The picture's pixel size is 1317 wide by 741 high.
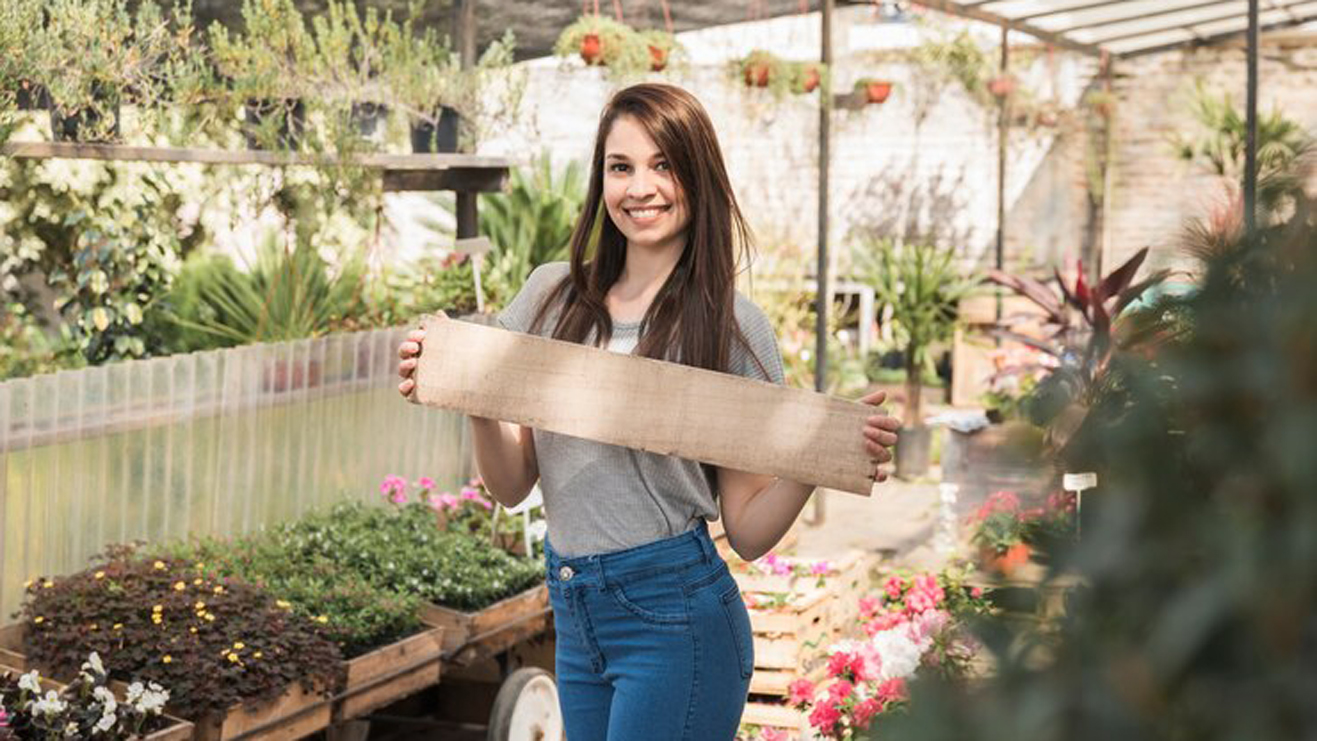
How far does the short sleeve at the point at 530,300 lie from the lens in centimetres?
263

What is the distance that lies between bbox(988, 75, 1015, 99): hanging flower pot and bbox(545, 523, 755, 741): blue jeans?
33.8ft

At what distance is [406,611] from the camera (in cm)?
441

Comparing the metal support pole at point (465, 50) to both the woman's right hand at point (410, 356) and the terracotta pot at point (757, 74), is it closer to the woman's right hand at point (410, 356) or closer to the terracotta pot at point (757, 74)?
the terracotta pot at point (757, 74)

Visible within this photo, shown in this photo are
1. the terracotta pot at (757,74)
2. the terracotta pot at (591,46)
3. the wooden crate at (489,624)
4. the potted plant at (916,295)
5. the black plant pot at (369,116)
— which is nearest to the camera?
the wooden crate at (489,624)

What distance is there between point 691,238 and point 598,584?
53 cm

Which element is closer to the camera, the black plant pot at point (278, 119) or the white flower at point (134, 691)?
the white flower at point (134, 691)

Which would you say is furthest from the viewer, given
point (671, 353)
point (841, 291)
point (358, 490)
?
point (841, 291)

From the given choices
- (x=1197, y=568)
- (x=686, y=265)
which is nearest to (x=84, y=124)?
(x=686, y=265)

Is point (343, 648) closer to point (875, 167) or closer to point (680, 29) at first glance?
point (680, 29)

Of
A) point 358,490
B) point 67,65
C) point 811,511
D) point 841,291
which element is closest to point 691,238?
point 67,65

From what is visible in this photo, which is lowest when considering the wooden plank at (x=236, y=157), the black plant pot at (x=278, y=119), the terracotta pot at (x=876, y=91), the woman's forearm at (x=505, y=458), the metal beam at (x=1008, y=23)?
the woman's forearm at (x=505, y=458)

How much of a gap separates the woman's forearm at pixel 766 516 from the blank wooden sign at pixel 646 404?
116mm

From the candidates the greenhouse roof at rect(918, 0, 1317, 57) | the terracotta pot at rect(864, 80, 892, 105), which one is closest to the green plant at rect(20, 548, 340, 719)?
the terracotta pot at rect(864, 80, 892, 105)

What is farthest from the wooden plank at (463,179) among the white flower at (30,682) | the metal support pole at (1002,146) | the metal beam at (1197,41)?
the metal beam at (1197,41)
